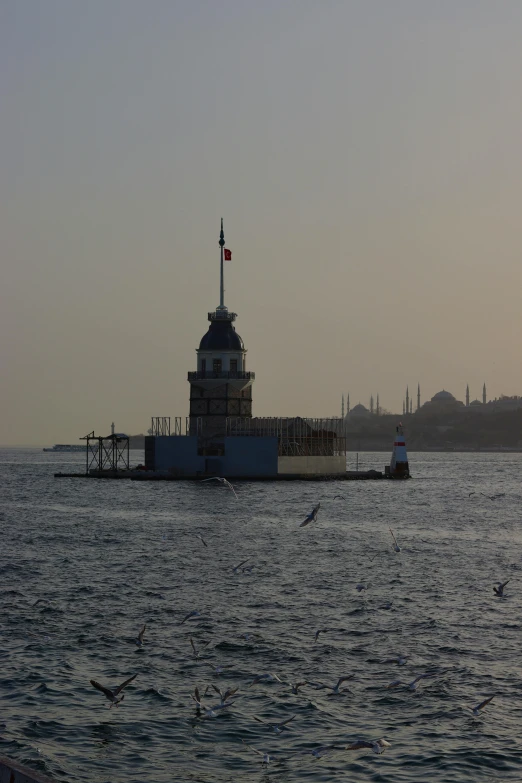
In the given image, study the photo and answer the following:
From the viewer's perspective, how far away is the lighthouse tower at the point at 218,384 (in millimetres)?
122938

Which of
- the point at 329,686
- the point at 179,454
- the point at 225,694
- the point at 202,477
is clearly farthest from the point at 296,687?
the point at 179,454

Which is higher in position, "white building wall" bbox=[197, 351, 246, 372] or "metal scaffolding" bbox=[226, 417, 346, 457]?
"white building wall" bbox=[197, 351, 246, 372]

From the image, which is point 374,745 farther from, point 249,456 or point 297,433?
point 297,433

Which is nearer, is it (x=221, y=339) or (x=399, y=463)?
(x=221, y=339)

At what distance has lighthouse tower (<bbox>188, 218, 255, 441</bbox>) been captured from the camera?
403 feet

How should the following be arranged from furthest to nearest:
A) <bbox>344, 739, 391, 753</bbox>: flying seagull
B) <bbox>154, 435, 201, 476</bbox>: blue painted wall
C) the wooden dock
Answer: <bbox>154, 435, 201, 476</bbox>: blue painted wall
the wooden dock
<bbox>344, 739, 391, 753</bbox>: flying seagull

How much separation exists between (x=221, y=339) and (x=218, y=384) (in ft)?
21.3

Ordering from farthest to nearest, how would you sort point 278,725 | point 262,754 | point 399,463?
point 399,463, point 278,725, point 262,754

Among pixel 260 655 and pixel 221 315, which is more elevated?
pixel 221 315

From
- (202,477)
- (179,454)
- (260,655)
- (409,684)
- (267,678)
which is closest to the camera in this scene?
(409,684)

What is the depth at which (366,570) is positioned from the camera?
43.6 metres

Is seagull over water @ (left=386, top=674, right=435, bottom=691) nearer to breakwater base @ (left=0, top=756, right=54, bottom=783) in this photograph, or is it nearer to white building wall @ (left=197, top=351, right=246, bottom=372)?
breakwater base @ (left=0, top=756, right=54, bottom=783)

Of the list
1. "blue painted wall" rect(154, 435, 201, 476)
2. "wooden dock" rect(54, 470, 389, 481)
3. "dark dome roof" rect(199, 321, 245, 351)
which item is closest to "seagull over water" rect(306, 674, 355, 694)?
"wooden dock" rect(54, 470, 389, 481)

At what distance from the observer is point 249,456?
11619 cm
